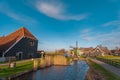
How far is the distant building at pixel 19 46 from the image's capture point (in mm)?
38188

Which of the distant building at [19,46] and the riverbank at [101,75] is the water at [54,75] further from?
the distant building at [19,46]

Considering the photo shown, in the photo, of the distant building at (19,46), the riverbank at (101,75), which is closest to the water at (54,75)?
the riverbank at (101,75)

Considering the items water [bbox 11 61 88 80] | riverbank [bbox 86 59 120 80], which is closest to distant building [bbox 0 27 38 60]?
water [bbox 11 61 88 80]

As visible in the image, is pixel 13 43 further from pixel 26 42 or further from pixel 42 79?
pixel 42 79

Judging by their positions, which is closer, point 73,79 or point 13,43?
A: point 73,79

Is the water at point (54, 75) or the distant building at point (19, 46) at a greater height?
the distant building at point (19, 46)

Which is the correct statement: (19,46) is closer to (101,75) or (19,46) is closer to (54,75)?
(54,75)

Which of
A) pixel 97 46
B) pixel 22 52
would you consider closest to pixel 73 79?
pixel 22 52

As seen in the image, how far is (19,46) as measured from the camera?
42.1 meters

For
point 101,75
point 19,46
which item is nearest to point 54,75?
point 101,75

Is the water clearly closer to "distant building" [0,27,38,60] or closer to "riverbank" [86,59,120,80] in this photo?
"riverbank" [86,59,120,80]

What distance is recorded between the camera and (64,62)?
43.2 m

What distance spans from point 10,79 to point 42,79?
4.74 meters

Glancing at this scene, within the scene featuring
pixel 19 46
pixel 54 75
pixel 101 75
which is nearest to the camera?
pixel 101 75
